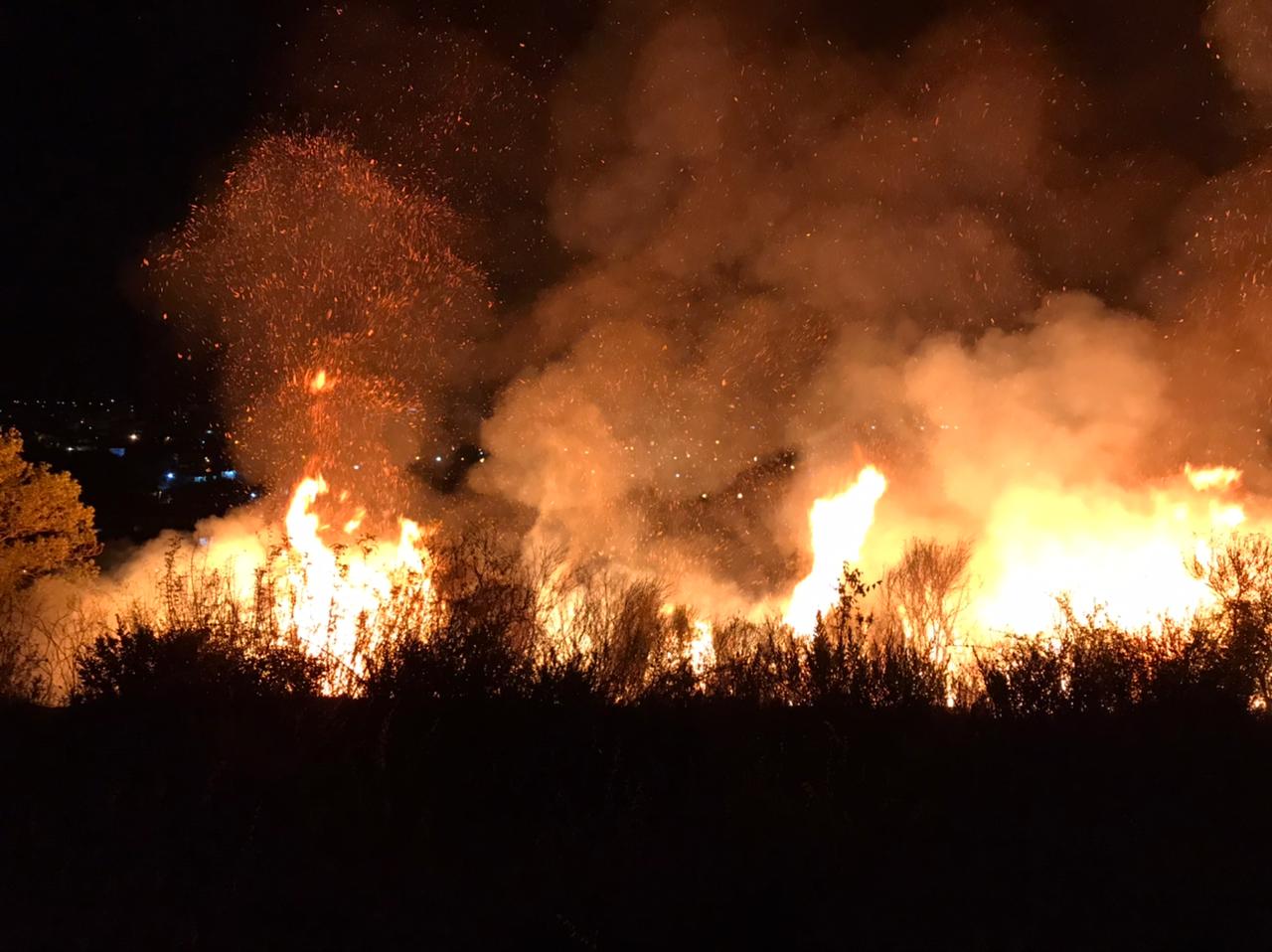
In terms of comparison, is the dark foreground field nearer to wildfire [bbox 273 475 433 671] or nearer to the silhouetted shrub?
the silhouetted shrub

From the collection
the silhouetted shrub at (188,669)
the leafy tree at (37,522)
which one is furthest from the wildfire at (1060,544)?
the leafy tree at (37,522)

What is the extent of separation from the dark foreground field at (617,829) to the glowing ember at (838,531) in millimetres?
11798

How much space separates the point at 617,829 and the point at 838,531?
14623mm

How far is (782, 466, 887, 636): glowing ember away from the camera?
56.8 ft

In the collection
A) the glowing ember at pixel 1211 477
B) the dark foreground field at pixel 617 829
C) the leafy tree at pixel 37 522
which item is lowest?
the dark foreground field at pixel 617 829

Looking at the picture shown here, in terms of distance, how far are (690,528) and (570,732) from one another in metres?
21.0

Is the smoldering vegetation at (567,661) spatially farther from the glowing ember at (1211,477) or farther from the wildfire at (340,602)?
the glowing ember at (1211,477)

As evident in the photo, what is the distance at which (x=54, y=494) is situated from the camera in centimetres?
1348

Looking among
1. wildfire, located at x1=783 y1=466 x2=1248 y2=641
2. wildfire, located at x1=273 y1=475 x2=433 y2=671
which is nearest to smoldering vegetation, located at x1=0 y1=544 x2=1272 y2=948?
wildfire, located at x1=273 y1=475 x2=433 y2=671

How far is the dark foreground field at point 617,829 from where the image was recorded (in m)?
3.47

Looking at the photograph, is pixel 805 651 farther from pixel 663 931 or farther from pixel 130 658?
pixel 130 658

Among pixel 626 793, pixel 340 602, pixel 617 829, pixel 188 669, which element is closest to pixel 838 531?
pixel 340 602

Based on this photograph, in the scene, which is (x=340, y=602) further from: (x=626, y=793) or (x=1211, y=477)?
(x=1211, y=477)

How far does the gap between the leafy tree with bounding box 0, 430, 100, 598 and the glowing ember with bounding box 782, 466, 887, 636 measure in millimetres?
11168
